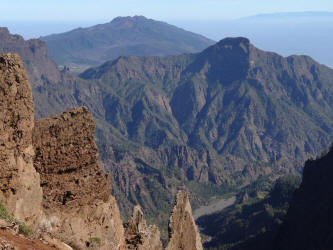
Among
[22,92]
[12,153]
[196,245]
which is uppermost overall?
[22,92]

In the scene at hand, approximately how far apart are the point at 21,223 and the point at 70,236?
571 centimetres

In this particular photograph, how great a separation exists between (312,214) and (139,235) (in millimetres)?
88866

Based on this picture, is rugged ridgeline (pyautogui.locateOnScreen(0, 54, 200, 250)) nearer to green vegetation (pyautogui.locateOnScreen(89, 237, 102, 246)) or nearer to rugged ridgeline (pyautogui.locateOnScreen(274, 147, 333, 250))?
green vegetation (pyautogui.locateOnScreen(89, 237, 102, 246))

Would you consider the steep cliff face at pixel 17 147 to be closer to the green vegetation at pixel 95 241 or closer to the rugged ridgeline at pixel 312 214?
the green vegetation at pixel 95 241

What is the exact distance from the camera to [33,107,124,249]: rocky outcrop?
32844mm

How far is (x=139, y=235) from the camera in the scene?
4084 cm

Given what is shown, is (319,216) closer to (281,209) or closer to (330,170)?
(330,170)

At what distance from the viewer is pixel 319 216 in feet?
381

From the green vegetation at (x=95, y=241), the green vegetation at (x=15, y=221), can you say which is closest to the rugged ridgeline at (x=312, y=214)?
the green vegetation at (x=95, y=241)

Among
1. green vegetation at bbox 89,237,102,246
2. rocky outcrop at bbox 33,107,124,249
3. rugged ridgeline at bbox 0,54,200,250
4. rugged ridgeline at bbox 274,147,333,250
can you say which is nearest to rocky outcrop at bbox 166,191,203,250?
rugged ridgeline at bbox 0,54,200,250

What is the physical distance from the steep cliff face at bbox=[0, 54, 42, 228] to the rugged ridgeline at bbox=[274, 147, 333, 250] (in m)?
80.2

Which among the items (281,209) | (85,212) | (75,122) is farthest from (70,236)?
(281,209)

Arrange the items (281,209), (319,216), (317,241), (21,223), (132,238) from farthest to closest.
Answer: (281,209), (319,216), (317,241), (132,238), (21,223)

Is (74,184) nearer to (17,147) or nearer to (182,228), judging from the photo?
(17,147)
